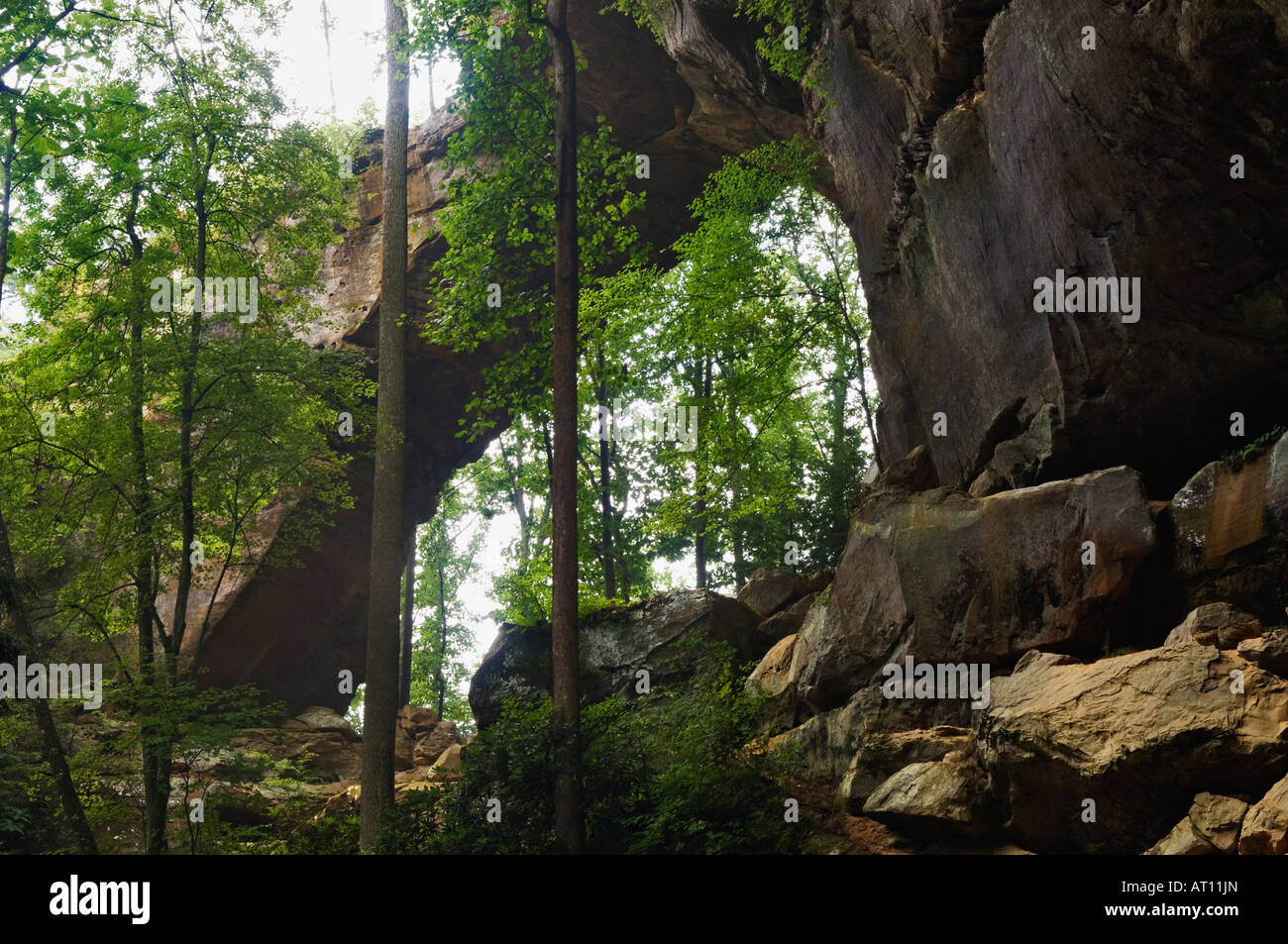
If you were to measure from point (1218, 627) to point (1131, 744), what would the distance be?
1547mm

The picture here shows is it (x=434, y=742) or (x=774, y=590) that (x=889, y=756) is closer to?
(x=774, y=590)

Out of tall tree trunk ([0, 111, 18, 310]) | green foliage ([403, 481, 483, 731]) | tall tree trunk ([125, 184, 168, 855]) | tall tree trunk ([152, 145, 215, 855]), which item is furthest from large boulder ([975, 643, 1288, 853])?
green foliage ([403, 481, 483, 731])

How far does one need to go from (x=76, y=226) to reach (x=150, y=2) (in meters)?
3.89

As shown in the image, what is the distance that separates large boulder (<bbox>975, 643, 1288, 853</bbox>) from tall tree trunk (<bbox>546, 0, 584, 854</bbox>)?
4.17 m

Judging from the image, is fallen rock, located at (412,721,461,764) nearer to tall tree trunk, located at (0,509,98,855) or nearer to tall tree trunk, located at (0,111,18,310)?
tall tree trunk, located at (0,509,98,855)

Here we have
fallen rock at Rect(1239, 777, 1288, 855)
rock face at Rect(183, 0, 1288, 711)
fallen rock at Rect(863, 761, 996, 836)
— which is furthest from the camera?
rock face at Rect(183, 0, 1288, 711)

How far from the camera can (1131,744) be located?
664 centimetres

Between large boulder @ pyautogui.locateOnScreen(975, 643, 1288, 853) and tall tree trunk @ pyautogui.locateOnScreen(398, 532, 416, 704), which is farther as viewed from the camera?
tall tree trunk @ pyautogui.locateOnScreen(398, 532, 416, 704)

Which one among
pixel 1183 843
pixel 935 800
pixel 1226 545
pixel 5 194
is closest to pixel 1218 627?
pixel 1226 545

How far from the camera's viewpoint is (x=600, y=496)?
2386cm

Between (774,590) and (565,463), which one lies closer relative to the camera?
(565,463)

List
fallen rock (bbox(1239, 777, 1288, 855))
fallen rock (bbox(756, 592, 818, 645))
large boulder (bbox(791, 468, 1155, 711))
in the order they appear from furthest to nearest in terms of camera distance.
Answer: fallen rock (bbox(756, 592, 818, 645)), large boulder (bbox(791, 468, 1155, 711)), fallen rock (bbox(1239, 777, 1288, 855))

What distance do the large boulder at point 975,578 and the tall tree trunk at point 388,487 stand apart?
5.79 m

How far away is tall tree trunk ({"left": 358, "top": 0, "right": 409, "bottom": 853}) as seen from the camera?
40.5 ft
